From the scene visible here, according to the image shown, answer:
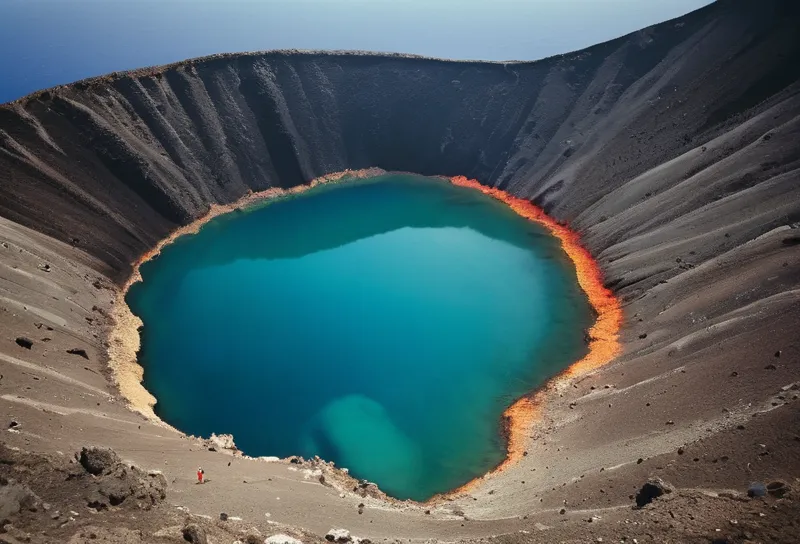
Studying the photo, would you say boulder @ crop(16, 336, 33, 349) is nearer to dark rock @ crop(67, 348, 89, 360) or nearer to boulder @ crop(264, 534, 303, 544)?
dark rock @ crop(67, 348, 89, 360)

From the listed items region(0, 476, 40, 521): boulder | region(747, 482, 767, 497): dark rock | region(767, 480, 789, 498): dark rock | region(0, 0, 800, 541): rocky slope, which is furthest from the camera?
region(0, 0, 800, 541): rocky slope

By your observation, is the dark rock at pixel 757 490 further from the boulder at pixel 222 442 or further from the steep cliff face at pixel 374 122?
the steep cliff face at pixel 374 122

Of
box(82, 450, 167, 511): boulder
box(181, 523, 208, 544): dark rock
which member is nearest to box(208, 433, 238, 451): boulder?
box(82, 450, 167, 511): boulder

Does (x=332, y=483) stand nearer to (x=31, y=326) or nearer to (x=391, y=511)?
(x=391, y=511)

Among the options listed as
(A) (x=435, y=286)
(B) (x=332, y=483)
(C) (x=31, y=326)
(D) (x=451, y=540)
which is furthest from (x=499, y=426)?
(C) (x=31, y=326)

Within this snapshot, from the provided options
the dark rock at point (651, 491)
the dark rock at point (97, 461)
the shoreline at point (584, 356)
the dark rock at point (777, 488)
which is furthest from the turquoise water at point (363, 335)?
the dark rock at point (777, 488)

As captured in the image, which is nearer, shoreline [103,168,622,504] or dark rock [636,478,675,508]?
dark rock [636,478,675,508]

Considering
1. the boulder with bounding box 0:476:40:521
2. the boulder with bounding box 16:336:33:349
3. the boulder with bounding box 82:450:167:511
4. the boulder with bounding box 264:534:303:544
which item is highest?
the boulder with bounding box 16:336:33:349
